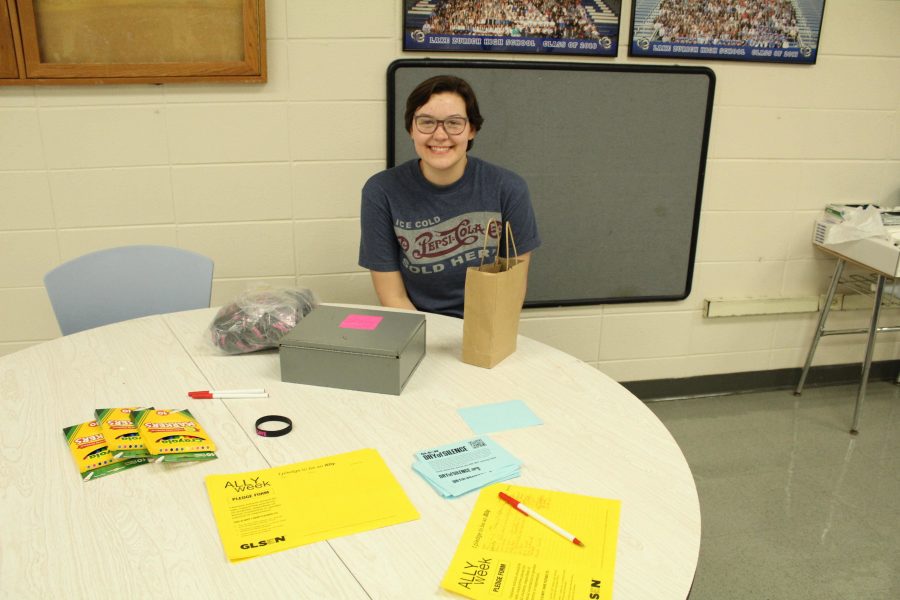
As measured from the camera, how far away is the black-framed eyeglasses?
6.16 feet

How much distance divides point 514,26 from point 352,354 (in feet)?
5.06

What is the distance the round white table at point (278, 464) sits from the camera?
0.91 meters

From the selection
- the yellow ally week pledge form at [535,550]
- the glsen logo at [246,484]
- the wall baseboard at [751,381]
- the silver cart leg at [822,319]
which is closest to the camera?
the yellow ally week pledge form at [535,550]

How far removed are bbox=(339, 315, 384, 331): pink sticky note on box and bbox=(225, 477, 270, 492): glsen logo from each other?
1.51 ft

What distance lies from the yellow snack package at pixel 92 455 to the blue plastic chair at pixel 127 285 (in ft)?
2.67

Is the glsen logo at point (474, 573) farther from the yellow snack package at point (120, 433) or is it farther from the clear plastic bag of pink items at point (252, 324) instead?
the clear plastic bag of pink items at point (252, 324)

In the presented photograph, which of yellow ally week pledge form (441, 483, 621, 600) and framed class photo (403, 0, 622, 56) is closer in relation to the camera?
yellow ally week pledge form (441, 483, 621, 600)

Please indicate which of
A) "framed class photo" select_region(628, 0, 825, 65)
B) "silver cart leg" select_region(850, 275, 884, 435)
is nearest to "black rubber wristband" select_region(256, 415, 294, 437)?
"framed class photo" select_region(628, 0, 825, 65)

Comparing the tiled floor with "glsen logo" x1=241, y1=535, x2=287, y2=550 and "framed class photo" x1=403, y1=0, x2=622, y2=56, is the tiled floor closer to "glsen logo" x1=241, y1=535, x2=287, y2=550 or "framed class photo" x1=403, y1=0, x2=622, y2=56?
"glsen logo" x1=241, y1=535, x2=287, y2=550

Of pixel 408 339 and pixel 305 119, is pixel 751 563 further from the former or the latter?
pixel 305 119

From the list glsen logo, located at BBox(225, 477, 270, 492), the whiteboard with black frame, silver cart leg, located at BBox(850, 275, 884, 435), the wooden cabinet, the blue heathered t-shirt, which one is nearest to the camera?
glsen logo, located at BBox(225, 477, 270, 492)

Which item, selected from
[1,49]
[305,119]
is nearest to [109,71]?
[1,49]

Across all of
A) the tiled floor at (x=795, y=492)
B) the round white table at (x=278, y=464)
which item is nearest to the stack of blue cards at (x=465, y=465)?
the round white table at (x=278, y=464)

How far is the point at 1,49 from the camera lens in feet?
7.03
